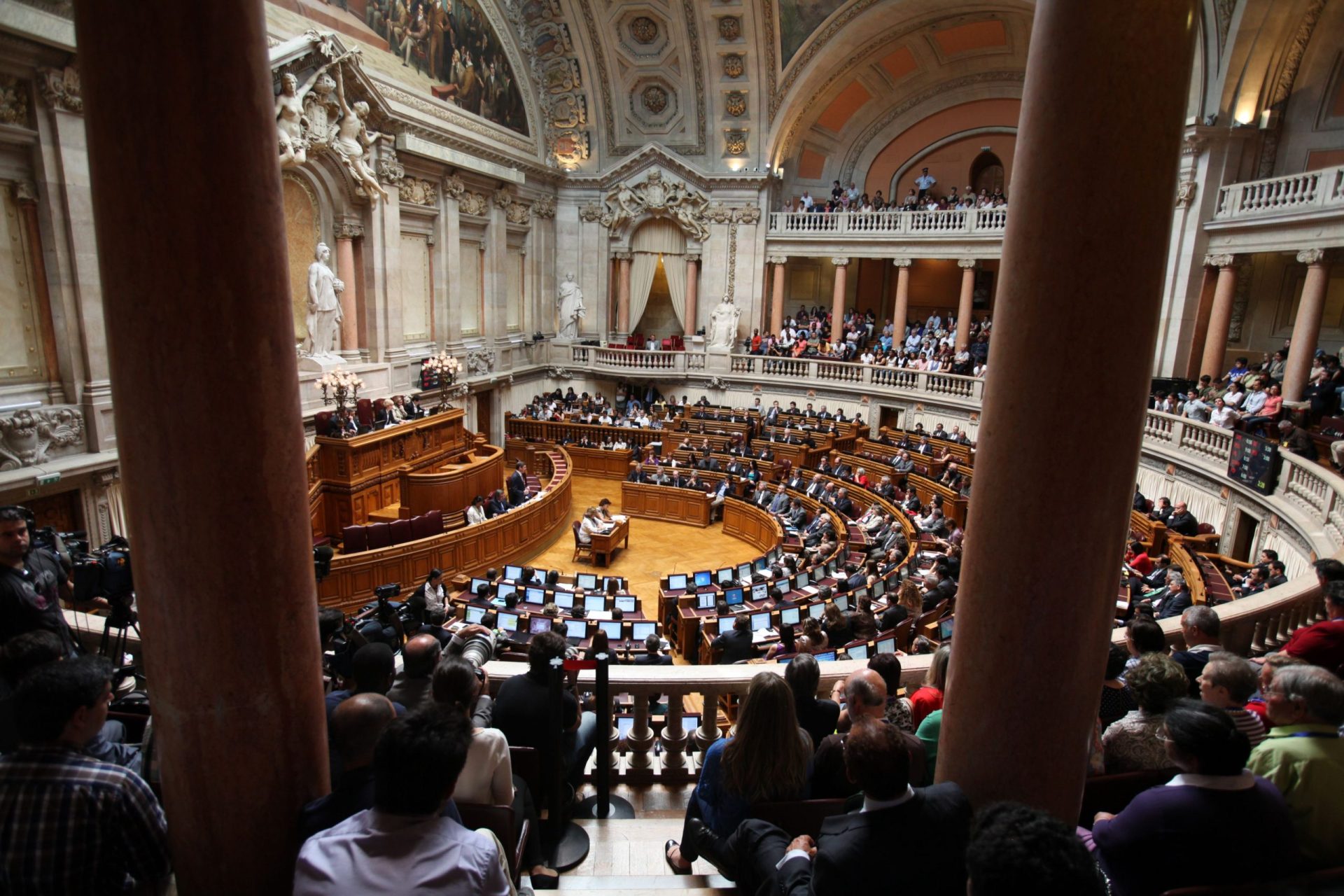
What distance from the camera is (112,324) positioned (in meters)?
2.04

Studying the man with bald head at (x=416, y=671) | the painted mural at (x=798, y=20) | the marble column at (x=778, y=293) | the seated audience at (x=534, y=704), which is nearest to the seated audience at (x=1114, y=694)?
the seated audience at (x=534, y=704)

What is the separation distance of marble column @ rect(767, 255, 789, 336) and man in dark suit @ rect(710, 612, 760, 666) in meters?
18.3

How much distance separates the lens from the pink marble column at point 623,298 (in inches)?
1029

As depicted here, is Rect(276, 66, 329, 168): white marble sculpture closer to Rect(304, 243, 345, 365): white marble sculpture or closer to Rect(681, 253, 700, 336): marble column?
Rect(304, 243, 345, 365): white marble sculpture

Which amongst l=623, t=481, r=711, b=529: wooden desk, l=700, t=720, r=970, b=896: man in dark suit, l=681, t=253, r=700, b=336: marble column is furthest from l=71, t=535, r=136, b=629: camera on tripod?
l=681, t=253, r=700, b=336: marble column

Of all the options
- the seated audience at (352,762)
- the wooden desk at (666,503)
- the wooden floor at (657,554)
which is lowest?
the wooden floor at (657,554)

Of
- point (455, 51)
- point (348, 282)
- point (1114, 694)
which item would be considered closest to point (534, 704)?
point (1114, 694)

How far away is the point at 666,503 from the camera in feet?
54.5

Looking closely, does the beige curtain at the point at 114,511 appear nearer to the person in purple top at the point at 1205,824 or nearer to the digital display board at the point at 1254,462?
the person in purple top at the point at 1205,824

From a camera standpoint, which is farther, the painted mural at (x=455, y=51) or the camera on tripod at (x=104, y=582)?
the painted mural at (x=455, y=51)

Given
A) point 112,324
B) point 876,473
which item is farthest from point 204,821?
point 876,473

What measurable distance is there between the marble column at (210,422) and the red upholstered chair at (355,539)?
9.64 m

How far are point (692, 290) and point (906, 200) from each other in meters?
7.47

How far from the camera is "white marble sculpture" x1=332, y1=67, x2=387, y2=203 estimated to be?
15.4 metres
